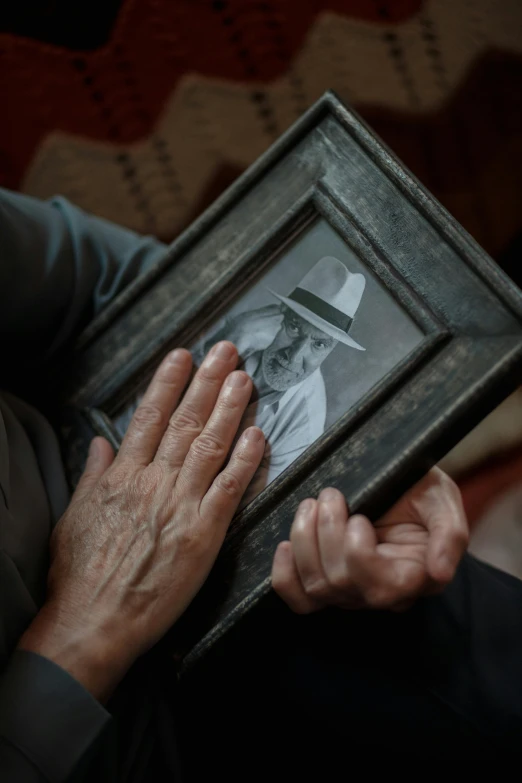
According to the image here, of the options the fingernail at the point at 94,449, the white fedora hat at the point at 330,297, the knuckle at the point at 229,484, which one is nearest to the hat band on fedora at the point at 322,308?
the white fedora hat at the point at 330,297

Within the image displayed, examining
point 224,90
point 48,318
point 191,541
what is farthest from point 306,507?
point 224,90

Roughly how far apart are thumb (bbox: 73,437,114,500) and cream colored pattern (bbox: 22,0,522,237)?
0.70 metres

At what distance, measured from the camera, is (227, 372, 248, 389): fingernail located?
81 centimetres

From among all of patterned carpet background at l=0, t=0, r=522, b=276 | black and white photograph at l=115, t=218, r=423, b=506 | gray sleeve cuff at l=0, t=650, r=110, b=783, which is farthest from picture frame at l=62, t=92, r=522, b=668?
patterned carpet background at l=0, t=0, r=522, b=276

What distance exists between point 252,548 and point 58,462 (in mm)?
319

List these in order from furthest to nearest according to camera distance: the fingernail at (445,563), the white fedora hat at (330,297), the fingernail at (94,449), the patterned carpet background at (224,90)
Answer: the patterned carpet background at (224,90) → the fingernail at (94,449) → the white fedora hat at (330,297) → the fingernail at (445,563)

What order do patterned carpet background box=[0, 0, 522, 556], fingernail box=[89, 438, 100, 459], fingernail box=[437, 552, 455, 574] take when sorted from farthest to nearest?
1. patterned carpet background box=[0, 0, 522, 556]
2. fingernail box=[89, 438, 100, 459]
3. fingernail box=[437, 552, 455, 574]

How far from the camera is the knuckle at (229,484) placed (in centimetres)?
77

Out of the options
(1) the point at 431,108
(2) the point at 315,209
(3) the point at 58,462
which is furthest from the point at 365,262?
(1) the point at 431,108

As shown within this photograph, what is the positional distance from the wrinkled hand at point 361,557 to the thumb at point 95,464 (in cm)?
28

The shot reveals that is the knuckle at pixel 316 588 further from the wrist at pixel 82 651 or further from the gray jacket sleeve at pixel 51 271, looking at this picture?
the gray jacket sleeve at pixel 51 271

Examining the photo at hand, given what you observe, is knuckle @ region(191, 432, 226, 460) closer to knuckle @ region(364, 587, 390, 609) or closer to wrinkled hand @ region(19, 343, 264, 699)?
wrinkled hand @ region(19, 343, 264, 699)

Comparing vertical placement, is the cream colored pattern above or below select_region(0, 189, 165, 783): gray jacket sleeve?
above

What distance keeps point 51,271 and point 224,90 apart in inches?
23.2
